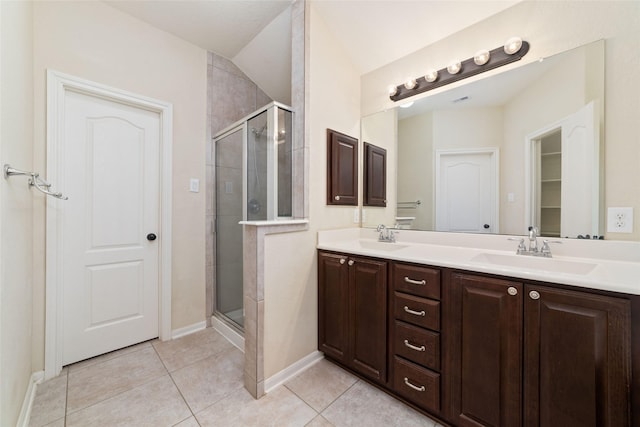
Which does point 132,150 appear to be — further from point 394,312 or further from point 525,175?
point 525,175

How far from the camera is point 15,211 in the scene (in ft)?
4.02

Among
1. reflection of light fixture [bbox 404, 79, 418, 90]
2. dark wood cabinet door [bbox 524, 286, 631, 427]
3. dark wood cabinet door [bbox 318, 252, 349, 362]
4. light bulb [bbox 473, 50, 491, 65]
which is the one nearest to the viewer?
dark wood cabinet door [bbox 524, 286, 631, 427]

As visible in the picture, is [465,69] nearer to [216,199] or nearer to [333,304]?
[333,304]

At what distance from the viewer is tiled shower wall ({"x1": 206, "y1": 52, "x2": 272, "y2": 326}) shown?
2488 mm

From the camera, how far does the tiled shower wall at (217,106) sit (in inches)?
98.0

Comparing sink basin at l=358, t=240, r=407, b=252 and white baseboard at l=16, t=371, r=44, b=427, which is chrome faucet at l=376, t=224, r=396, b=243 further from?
white baseboard at l=16, t=371, r=44, b=427

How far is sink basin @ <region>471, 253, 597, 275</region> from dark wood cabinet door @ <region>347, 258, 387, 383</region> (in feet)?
1.93

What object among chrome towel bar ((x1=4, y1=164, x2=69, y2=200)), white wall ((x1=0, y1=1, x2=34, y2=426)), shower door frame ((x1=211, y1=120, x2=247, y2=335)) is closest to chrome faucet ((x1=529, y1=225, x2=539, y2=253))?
shower door frame ((x1=211, y1=120, x2=247, y2=335))

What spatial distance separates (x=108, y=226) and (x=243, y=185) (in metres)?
1.10

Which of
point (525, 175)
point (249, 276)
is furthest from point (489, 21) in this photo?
point (249, 276)

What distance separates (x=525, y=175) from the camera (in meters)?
1.57

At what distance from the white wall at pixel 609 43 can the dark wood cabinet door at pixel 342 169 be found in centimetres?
110

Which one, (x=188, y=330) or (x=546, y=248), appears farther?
(x=188, y=330)

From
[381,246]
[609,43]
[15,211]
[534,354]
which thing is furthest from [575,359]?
[15,211]
